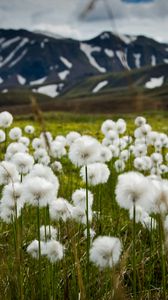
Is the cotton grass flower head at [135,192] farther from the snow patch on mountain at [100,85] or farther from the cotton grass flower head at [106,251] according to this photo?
the snow patch on mountain at [100,85]

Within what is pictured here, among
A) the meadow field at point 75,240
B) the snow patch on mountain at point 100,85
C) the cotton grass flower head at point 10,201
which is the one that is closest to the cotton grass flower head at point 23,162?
the meadow field at point 75,240

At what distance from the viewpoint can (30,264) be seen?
384 cm

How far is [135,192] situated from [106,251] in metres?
0.33

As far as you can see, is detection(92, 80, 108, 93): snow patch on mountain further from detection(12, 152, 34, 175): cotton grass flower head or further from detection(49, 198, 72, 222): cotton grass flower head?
detection(49, 198, 72, 222): cotton grass flower head

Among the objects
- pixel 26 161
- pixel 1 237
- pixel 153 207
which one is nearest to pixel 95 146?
pixel 153 207

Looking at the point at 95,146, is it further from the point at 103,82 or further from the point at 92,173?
the point at 103,82

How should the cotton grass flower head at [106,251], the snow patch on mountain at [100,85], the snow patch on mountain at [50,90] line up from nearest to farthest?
the cotton grass flower head at [106,251] → the snow patch on mountain at [50,90] → the snow patch on mountain at [100,85]

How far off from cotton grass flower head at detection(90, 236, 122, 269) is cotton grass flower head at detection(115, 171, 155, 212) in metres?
0.21

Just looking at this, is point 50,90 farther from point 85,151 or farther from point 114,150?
point 85,151

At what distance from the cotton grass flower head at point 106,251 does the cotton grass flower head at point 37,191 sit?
52 cm

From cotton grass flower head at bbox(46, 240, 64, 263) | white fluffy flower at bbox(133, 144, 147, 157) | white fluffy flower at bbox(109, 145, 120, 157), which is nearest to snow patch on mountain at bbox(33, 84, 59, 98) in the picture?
white fluffy flower at bbox(109, 145, 120, 157)

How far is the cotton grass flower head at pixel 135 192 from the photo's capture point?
8.73ft

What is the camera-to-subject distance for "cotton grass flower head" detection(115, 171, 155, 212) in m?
2.66

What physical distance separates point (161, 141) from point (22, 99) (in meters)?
135
